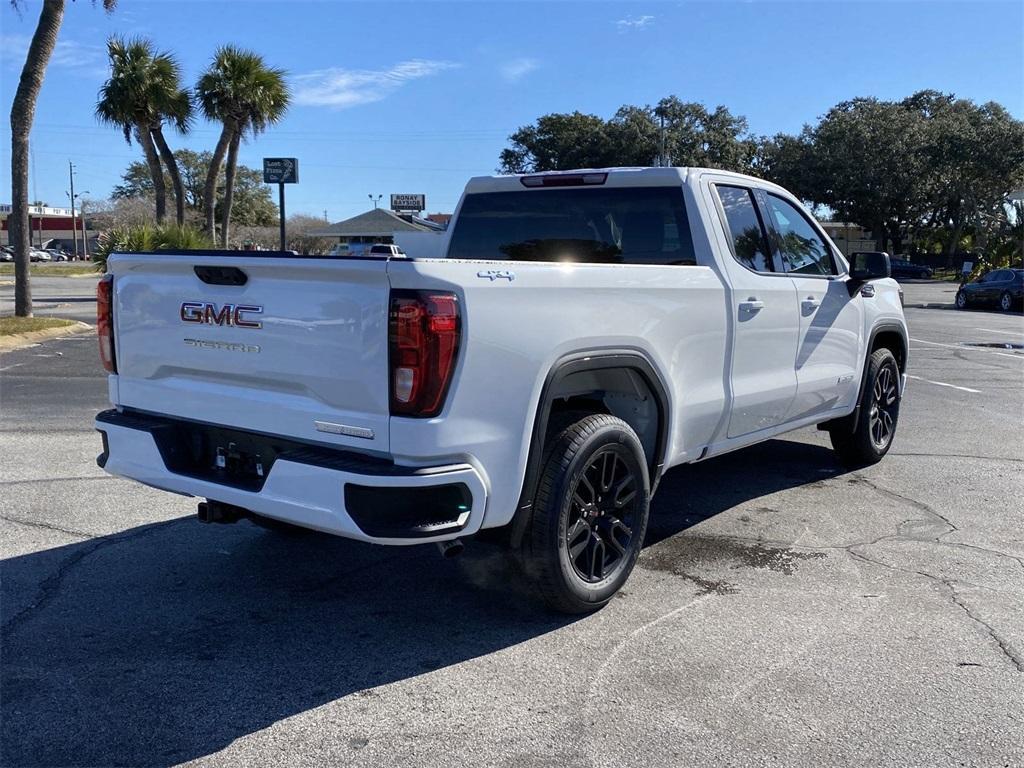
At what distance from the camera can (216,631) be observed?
4.05 m

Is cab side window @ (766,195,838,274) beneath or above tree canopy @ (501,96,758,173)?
beneath

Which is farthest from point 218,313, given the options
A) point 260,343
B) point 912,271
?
point 912,271

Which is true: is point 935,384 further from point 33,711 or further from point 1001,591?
point 33,711

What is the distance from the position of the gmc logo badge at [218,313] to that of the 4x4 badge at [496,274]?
35.9 inches

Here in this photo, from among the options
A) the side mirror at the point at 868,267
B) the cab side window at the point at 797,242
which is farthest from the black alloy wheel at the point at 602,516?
the side mirror at the point at 868,267

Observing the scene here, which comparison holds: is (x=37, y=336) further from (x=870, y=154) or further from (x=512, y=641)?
(x=870, y=154)

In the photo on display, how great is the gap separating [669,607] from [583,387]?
3.66ft

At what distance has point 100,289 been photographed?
4426 mm

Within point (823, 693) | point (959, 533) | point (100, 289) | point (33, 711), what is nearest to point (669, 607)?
point (823, 693)

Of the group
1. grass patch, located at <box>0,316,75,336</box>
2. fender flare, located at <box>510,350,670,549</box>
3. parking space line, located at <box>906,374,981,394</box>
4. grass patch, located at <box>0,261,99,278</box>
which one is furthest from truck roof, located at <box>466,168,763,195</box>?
grass patch, located at <box>0,261,99,278</box>

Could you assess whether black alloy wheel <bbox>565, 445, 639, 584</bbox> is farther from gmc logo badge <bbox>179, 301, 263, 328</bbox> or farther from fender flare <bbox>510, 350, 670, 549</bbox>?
gmc logo badge <bbox>179, 301, 263, 328</bbox>

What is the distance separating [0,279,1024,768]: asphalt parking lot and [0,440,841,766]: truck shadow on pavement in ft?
0.04

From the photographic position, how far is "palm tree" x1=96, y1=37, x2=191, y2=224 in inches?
1092

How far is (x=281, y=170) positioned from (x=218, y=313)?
2023 cm
